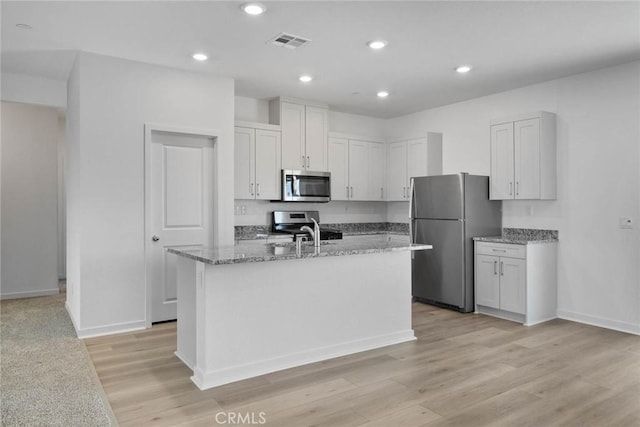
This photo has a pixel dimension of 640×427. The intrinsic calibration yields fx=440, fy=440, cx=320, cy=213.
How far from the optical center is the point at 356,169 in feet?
21.6

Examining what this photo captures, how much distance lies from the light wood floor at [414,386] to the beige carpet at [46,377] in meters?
0.12

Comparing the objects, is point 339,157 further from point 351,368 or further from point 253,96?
point 351,368

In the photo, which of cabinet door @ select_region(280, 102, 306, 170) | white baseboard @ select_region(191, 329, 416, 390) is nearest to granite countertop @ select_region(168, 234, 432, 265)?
white baseboard @ select_region(191, 329, 416, 390)

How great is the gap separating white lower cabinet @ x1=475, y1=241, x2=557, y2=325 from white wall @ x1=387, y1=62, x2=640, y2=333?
19 cm

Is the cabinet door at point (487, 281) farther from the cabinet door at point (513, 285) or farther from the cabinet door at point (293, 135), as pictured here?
the cabinet door at point (293, 135)

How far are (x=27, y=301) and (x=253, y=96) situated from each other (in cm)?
393

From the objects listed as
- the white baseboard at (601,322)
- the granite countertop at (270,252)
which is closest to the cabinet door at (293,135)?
the granite countertop at (270,252)

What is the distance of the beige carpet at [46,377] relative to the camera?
255 cm

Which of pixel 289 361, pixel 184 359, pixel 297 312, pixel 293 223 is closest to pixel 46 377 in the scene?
pixel 184 359

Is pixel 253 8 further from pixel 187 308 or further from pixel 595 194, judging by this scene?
pixel 595 194

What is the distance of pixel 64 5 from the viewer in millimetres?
3109

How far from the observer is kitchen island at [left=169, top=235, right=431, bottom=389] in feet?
9.94

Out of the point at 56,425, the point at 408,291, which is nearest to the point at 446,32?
the point at 408,291

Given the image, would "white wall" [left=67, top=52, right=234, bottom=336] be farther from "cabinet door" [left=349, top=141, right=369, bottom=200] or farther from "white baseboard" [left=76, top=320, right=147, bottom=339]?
"cabinet door" [left=349, top=141, right=369, bottom=200]
